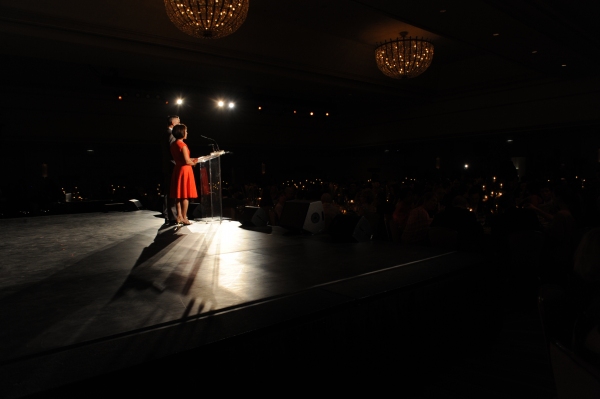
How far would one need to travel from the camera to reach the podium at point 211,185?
449 cm

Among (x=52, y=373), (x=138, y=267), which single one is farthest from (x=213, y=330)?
(x=138, y=267)

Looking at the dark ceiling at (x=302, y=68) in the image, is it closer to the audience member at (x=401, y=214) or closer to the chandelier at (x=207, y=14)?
the chandelier at (x=207, y=14)

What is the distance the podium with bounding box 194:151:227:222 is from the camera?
4.49 meters

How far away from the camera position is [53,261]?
288 centimetres

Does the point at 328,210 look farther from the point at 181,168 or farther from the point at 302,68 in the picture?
the point at 302,68

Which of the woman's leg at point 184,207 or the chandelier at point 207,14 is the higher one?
the chandelier at point 207,14

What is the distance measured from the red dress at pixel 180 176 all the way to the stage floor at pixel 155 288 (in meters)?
0.61

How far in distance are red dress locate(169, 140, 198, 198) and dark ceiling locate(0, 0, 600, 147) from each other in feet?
8.22

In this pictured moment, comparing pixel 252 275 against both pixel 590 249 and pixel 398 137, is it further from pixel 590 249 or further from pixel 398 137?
pixel 398 137

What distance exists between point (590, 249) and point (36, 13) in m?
6.05

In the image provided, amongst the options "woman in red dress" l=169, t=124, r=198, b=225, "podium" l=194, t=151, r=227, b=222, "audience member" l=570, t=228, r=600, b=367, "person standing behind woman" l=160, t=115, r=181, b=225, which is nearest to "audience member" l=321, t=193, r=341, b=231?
"podium" l=194, t=151, r=227, b=222

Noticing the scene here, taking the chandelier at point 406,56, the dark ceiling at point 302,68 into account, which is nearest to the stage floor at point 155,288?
the dark ceiling at point 302,68

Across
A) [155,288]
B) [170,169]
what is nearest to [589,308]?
[155,288]

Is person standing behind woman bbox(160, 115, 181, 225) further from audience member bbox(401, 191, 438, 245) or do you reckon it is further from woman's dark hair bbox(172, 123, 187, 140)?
audience member bbox(401, 191, 438, 245)
